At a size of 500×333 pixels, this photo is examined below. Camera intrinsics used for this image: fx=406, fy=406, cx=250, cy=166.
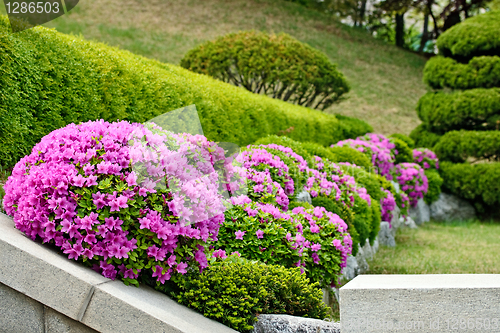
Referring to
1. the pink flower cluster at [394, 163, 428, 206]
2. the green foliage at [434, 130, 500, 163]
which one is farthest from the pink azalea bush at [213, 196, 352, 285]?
the green foliage at [434, 130, 500, 163]

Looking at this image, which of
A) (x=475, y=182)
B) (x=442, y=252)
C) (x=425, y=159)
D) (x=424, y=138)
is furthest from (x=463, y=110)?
(x=442, y=252)

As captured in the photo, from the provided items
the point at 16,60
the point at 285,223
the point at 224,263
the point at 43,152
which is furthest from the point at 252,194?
the point at 16,60

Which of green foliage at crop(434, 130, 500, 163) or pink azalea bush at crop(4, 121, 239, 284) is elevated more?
green foliage at crop(434, 130, 500, 163)

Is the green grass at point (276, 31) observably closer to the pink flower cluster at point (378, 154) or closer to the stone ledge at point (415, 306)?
the pink flower cluster at point (378, 154)

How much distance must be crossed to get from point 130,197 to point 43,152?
0.80 metres

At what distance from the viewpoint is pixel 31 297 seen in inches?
96.3

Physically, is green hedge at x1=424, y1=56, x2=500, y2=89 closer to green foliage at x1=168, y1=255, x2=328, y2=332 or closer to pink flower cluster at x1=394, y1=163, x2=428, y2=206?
pink flower cluster at x1=394, y1=163, x2=428, y2=206

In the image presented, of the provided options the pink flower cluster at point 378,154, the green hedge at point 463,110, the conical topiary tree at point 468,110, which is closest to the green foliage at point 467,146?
the conical topiary tree at point 468,110

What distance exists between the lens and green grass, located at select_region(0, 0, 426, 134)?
875 inches

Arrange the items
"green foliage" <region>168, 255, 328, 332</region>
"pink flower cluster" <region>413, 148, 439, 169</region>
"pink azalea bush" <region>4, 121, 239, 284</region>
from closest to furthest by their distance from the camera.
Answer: "pink azalea bush" <region>4, 121, 239, 284</region>, "green foliage" <region>168, 255, 328, 332</region>, "pink flower cluster" <region>413, 148, 439, 169</region>

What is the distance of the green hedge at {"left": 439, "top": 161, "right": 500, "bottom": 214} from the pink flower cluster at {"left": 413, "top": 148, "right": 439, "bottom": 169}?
1.18 ft

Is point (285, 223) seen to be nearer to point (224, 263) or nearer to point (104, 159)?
point (224, 263)

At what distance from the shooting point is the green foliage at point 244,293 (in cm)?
275

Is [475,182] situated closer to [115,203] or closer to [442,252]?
[442,252]
